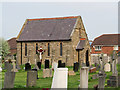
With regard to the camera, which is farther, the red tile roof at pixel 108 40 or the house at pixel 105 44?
the red tile roof at pixel 108 40

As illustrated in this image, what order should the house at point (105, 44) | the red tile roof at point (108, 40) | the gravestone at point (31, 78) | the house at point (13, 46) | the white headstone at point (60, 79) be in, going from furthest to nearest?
the house at point (13, 46)
the red tile roof at point (108, 40)
the house at point (105, 44)
the gravestone at point (31, 78)
the white headstone at point (60, 79)

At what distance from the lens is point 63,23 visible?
150 ft

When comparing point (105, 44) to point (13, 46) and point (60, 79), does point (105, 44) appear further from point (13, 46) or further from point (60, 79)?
point (60, 79)

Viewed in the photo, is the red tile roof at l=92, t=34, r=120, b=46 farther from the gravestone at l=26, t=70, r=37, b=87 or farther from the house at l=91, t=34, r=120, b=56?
the gravestone at l=26, t=70, r=37, b=87

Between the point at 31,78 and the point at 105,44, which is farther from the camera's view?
the point at 105,44

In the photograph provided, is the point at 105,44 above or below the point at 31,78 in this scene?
→ above

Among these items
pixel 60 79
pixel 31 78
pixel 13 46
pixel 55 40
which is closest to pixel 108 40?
pixel 55 40

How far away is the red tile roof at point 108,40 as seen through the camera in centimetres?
6500

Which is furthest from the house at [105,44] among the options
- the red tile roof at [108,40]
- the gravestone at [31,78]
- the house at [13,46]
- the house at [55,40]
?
the gravestone at [31,78]

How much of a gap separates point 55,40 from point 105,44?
81.7 feet

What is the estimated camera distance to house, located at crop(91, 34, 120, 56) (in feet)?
210

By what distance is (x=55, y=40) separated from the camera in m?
43.3

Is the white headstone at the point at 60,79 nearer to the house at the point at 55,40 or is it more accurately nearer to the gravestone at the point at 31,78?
the gravestone at the point at 31,78

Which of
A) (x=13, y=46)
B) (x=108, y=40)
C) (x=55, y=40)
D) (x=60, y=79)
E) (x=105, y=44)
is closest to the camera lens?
(x=60, y=79)
